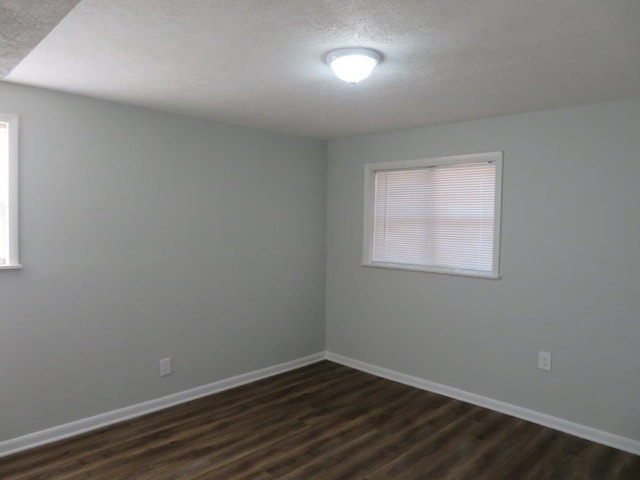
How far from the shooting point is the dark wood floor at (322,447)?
108 inches

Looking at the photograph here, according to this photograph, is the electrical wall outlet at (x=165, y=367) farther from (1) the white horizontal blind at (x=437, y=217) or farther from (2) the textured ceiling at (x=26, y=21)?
(2) the textured ceiling at (x=26, y=21)

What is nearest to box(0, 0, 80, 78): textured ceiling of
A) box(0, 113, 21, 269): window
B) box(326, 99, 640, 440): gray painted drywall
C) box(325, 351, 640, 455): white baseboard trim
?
box(0, 113, 21, 269): window

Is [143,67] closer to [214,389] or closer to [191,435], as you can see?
[191,435]

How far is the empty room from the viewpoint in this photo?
7.04ft

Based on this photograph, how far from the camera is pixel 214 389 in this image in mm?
3963

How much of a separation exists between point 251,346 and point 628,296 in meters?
2.98

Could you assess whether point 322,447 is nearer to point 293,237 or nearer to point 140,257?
point 140,257

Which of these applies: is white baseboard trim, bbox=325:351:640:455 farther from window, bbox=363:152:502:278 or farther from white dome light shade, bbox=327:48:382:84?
white dome light shade, bbox=327:48:382:84

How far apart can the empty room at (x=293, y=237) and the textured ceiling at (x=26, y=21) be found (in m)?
0.02

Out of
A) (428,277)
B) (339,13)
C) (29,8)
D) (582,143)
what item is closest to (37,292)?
(29,8)

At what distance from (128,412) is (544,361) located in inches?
122

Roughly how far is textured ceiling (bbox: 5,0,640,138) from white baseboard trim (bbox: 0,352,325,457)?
7.32ft

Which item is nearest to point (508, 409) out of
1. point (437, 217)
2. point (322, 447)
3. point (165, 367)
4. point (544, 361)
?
point (544, 361)

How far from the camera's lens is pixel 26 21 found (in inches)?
70.2
